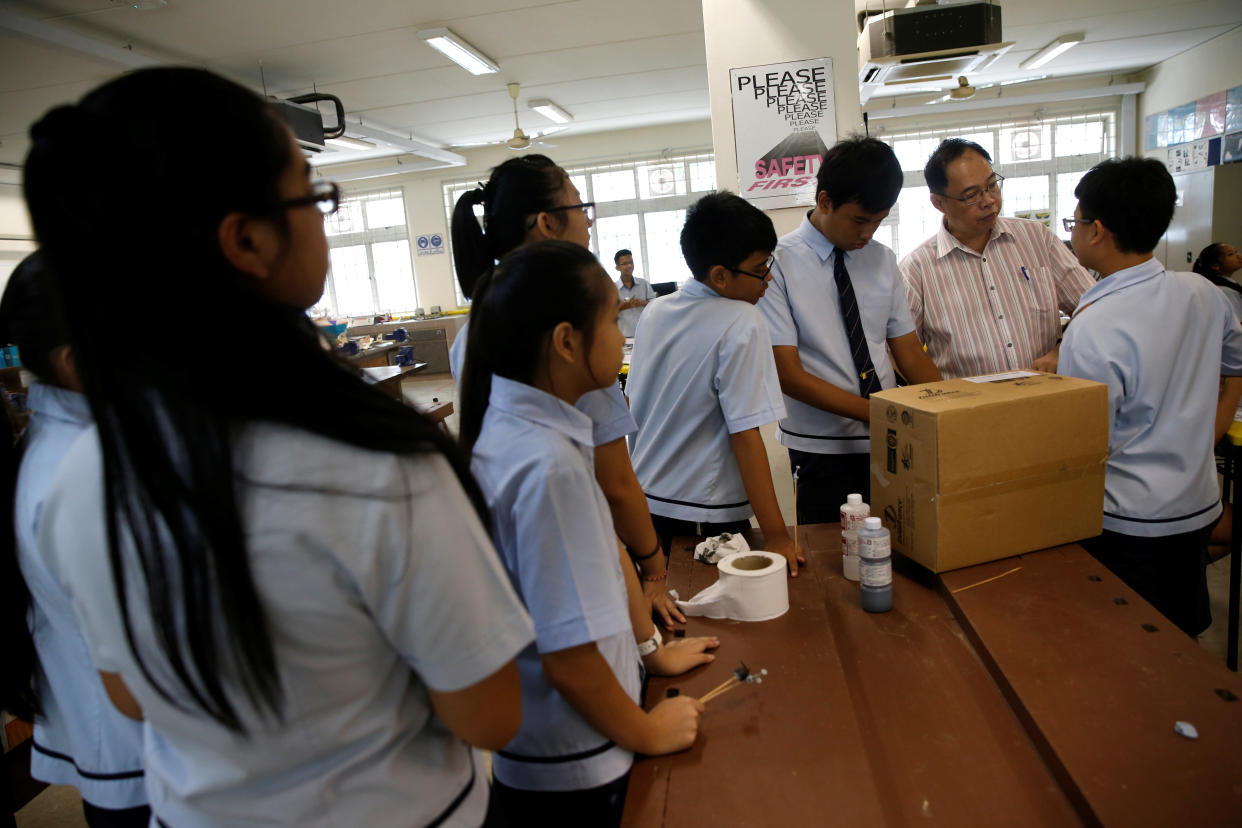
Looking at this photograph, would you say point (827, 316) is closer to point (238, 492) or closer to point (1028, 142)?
point (238, 492)

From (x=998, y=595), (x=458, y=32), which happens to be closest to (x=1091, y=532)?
(x=998, y=595)

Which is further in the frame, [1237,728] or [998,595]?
[998,595]

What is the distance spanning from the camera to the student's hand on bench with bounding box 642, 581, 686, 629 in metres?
1.26

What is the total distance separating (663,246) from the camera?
1037cm

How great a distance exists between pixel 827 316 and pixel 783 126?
5.21 ft

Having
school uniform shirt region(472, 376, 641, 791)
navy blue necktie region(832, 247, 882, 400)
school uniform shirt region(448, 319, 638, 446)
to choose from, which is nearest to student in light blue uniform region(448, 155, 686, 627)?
school uniform shirt region(448, 319, 638, 446)

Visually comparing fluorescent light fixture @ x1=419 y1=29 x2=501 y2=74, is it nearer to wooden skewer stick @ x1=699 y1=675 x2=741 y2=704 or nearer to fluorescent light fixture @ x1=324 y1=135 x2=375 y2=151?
fluorescent light fixture @ x1=324 y1=135 x2=375 y2=151

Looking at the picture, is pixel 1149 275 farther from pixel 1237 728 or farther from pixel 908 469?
pixel 1237 728

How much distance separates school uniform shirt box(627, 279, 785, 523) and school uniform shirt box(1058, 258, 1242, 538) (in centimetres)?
71

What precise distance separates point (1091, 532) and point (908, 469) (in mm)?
415

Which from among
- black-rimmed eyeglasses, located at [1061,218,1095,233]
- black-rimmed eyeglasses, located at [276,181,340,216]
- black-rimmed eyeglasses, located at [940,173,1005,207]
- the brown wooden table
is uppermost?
black-rimmed eyeglasses, located at [940,173,1005,207]

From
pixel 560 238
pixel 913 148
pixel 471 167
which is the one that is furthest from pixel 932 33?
pixel 471 167

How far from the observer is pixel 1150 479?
1.48 m

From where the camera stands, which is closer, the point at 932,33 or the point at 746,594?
the point at 746,594
